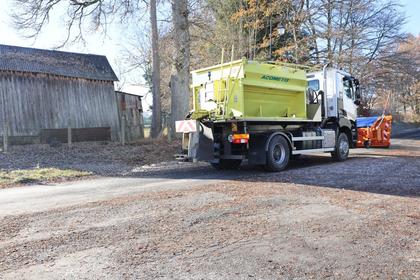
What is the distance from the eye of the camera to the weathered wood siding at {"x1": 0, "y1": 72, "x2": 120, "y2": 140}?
1972 cm

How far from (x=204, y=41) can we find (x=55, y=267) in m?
21.1

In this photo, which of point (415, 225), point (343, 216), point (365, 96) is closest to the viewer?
point (415, 225)

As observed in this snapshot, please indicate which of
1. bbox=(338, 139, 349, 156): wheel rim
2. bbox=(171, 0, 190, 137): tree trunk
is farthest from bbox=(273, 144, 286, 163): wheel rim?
bbox=(171, 0, 190, 137): tree trunk

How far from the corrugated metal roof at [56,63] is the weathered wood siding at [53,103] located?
1.00 feet

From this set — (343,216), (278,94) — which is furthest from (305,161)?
(343,216)

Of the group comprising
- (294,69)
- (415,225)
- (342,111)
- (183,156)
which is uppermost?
(294,69)

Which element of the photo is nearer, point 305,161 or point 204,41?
point 305,161

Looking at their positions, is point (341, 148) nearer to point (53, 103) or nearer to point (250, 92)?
point (250, 92)

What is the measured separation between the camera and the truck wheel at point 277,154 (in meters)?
11.5

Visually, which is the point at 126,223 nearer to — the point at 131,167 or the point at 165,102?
the point at 131,167

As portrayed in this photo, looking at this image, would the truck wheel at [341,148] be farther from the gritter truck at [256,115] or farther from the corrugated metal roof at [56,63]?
the corrugated metal roof at [56,63]

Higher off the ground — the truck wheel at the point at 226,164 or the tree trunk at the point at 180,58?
the tree trunk at the point at 180,58

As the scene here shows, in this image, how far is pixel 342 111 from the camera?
14.6 metres

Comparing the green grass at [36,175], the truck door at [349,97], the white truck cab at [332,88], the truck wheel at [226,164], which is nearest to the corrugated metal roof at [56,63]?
the green grass at [36,175]
